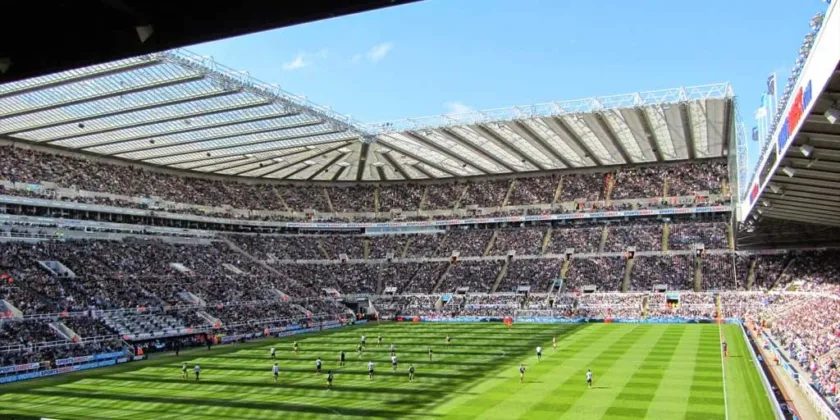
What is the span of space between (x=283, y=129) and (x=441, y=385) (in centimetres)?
3033

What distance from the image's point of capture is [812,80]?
1367 centimetres

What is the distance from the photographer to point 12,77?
720cm

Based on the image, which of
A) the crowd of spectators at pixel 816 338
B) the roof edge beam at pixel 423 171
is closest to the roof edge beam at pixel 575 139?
the roof edge beam at pixel 423 171

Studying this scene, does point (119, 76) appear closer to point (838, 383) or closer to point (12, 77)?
point (12, 77)

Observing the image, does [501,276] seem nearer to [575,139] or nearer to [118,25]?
[575,139]

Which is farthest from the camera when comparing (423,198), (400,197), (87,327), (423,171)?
(400,197)

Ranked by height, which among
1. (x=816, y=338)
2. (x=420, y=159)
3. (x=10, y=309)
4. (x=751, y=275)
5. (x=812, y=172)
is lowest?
(x=816, y=338)

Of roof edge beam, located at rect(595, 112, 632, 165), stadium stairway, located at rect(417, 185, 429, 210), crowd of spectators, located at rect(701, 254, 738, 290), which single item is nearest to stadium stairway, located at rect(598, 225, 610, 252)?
roof edge beam, located at rect(595, 112, 632, 165)

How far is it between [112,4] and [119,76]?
109 feet

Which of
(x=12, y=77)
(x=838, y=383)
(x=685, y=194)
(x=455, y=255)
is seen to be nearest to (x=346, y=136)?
(x=455, y=255)

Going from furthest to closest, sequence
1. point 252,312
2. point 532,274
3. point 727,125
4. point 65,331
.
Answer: point 532,274, point 252,312, point 727,125, point 65,331

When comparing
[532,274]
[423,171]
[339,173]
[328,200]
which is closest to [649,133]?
[532,274]

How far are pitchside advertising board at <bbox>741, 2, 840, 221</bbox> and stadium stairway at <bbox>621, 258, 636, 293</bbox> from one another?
41118 mm

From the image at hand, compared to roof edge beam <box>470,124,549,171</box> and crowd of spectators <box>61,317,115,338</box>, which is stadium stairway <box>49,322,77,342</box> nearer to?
crowd of spectators <box>61,317,115,338</box>
